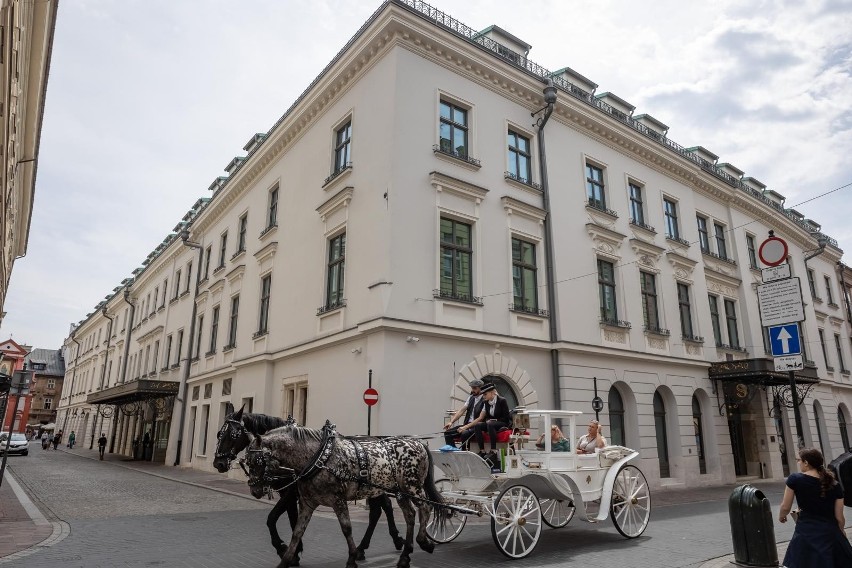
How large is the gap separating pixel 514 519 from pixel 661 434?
45.6 ft

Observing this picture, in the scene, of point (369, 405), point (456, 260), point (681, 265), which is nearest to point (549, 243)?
point (456, 260)

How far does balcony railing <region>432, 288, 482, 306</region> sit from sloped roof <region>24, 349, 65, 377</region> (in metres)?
99.0

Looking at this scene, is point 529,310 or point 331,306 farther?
point 529,310

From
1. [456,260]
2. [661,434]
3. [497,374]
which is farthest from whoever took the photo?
[661,434]

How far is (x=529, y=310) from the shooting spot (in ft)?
52.7

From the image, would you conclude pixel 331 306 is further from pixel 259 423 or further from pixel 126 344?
pixel 126 344

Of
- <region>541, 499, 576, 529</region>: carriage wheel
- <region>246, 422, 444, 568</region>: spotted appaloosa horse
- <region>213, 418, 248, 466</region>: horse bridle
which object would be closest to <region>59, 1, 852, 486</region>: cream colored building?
<region>541, 499, 576, 529</region>: carriage wheel

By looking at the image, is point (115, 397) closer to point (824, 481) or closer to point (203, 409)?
point (203, 409)

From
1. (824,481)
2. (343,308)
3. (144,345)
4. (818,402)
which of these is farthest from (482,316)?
(144,345)

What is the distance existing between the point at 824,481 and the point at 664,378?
48.3ft

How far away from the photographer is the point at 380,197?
47.4 ft

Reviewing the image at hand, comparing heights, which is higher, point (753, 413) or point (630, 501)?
point (753, 413)

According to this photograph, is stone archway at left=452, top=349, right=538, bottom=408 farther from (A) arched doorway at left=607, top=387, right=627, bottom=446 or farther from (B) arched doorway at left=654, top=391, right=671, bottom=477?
(B) arched doorway at left=654, top=391, right=671, bottom=477

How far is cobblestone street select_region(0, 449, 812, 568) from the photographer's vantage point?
24.2 ft
